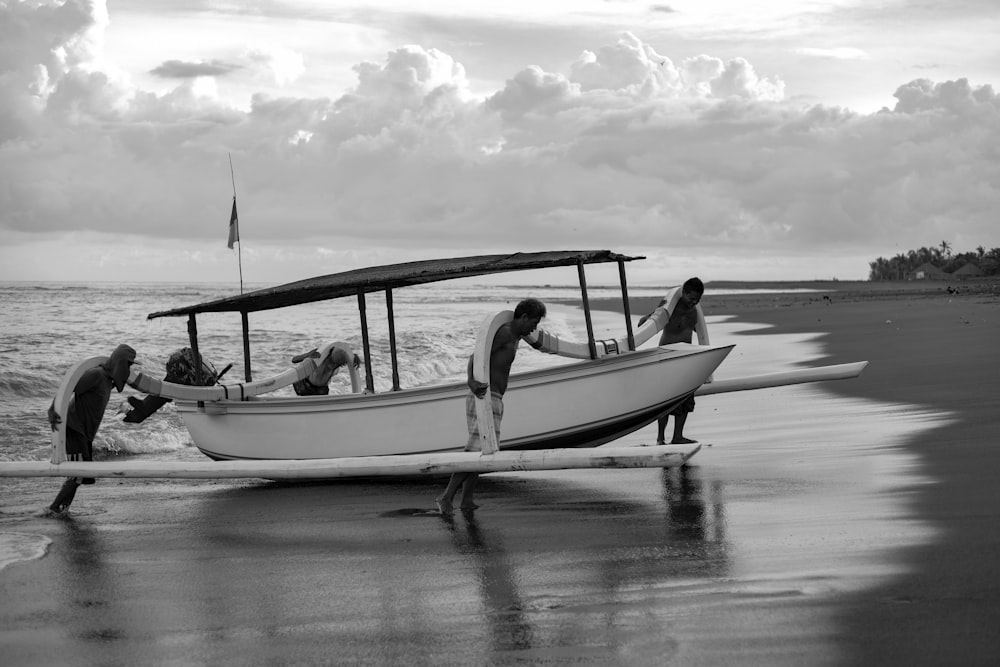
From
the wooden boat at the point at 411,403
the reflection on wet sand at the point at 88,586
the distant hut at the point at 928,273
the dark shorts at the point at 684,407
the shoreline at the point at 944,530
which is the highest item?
the distant hut at the point at 928,273

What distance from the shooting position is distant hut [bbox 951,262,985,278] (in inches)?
3654

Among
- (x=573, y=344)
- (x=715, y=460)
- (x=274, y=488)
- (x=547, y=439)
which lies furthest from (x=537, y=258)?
(x=274, y=488)

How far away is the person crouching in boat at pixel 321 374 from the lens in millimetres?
10602

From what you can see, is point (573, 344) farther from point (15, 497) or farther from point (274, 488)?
point (15, 497)

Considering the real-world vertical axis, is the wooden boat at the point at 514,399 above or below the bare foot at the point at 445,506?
above

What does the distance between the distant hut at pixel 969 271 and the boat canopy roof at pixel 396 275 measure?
9004 centimetres

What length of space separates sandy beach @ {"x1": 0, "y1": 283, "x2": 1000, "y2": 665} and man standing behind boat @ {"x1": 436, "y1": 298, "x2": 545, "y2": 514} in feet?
0.73

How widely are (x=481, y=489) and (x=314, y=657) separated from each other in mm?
4412

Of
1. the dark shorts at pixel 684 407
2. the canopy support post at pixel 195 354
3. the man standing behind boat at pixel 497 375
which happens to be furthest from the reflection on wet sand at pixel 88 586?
the dark shorts at pixel 684 407

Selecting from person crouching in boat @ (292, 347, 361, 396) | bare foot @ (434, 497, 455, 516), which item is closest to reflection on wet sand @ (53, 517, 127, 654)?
bare foot @ (434, 497, 455, 516)

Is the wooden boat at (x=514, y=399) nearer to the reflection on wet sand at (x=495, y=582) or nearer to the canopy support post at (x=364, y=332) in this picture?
the canopy support post at (x=364, y=332)

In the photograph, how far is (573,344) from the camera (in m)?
8.72

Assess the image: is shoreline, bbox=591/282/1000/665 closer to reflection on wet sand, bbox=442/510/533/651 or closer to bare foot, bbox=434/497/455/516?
reflection on wet sand, bbox=442/510/533/651

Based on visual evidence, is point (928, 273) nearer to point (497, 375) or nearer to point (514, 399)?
point (514, 399)
